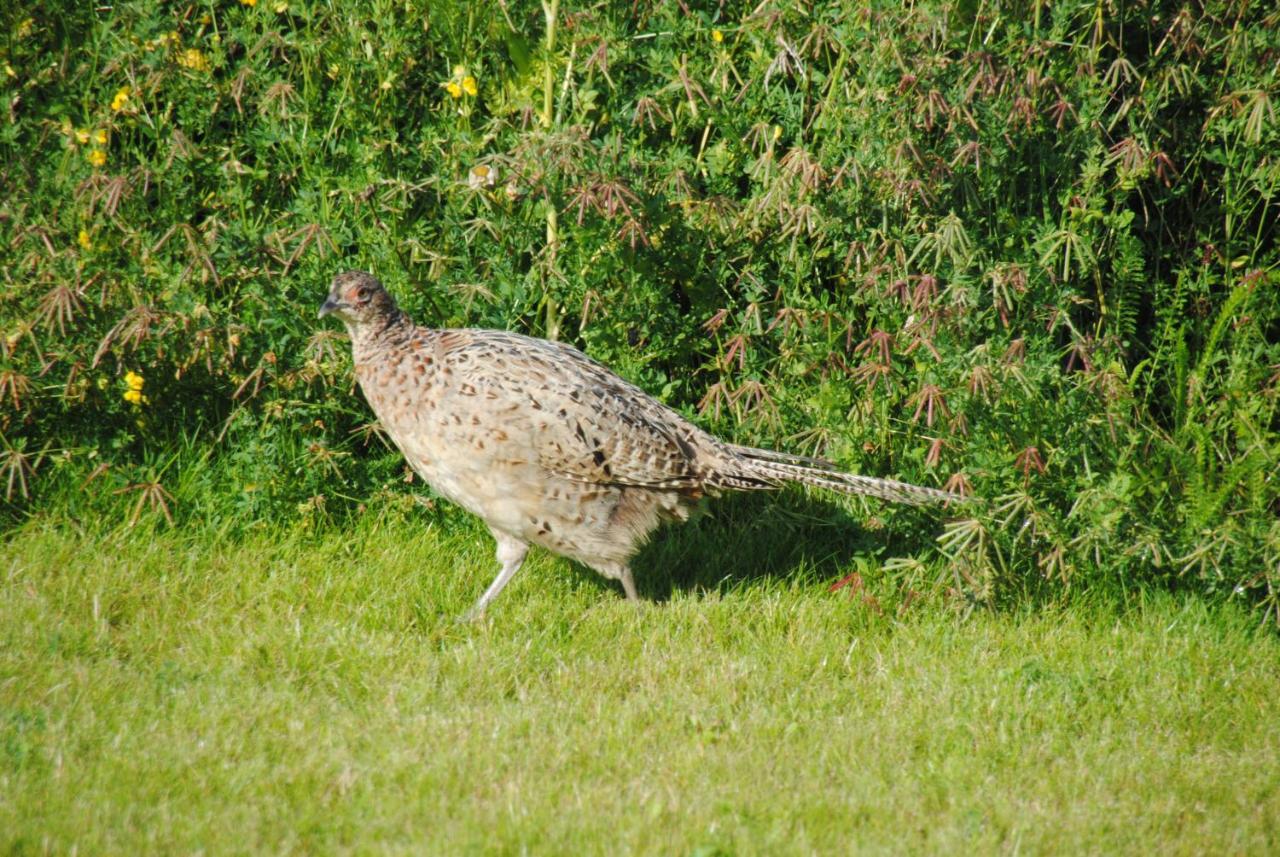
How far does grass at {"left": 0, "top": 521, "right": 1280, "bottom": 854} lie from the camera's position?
4.04 m

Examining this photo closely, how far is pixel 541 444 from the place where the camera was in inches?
217

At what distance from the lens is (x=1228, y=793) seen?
4.43 m

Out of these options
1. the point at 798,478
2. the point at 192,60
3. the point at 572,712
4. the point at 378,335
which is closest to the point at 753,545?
the point at 798,478

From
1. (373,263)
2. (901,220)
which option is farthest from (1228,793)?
(373,263)

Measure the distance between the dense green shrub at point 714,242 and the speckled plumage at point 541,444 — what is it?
229 mm

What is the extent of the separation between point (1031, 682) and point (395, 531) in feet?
9.56

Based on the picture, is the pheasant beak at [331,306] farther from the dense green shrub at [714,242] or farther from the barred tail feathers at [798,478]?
the barred tail feathers at [798,478]

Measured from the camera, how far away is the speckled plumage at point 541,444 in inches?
217

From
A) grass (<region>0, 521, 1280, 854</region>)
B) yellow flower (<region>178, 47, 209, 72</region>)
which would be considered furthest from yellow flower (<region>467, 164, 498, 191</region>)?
grass (<region>0, 521, 1280, 854</region>)

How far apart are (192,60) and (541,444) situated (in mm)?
2618

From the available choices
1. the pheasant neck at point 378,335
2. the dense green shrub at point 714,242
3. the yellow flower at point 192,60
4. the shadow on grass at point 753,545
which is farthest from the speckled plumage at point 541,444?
the yellow flower at point 192,60

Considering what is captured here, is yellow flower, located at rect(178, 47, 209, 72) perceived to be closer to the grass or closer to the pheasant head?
the pheasant head

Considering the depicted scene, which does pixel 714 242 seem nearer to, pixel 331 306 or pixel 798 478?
pixel 798 478

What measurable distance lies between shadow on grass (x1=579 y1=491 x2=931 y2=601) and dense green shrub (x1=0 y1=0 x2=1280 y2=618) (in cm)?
32
